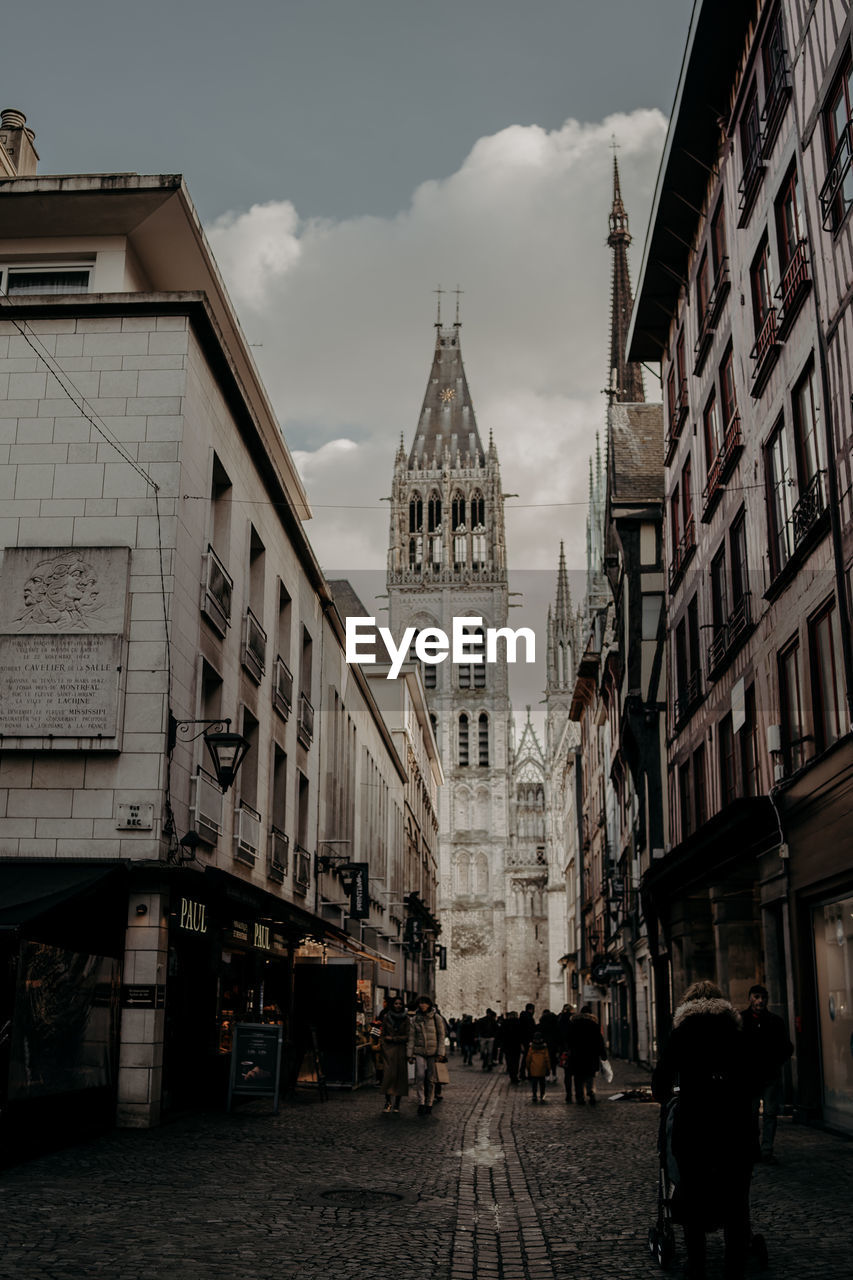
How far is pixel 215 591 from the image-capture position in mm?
17734

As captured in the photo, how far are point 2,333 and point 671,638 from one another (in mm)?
14622

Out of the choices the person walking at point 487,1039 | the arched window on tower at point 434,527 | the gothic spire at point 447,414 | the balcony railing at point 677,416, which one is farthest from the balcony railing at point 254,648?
the gothic spire at point 447,414

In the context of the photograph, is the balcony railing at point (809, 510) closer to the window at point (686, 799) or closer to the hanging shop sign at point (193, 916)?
the hanging shop sign at point (193, 916)

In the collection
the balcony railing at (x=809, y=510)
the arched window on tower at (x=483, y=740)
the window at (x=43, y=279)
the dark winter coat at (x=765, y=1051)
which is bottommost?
the dark winter coat at (x=765, y=1051)

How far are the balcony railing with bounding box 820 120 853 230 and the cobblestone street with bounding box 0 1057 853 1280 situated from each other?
9.83 metres

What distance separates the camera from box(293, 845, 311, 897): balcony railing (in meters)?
24.0

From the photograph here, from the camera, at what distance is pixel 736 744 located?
19.4 meters

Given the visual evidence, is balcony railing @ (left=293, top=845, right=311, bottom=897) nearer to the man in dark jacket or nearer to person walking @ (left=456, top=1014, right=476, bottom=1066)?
the man in dark jacket

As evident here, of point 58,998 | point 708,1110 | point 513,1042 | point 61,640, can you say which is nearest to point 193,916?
point 58,998

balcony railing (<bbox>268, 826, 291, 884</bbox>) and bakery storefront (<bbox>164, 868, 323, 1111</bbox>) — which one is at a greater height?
balcony railing (<bbox>268, 826, 291, 884</bbox>)

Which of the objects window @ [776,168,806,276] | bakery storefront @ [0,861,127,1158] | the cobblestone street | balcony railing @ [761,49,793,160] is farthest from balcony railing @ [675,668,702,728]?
bakery storefront @ [0,861,127,1158]

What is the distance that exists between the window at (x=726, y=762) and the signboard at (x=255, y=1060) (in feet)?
27.1

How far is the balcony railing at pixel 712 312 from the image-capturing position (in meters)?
20.0

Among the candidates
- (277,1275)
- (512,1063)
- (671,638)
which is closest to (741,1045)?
(277,1275)
